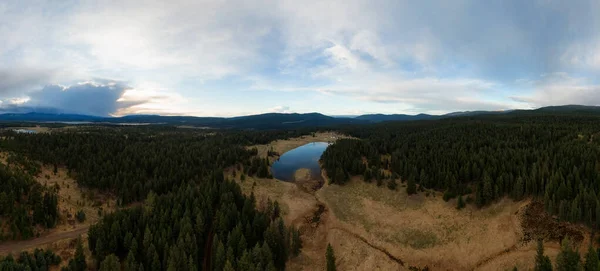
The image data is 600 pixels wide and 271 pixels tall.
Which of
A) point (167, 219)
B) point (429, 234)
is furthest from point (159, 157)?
point (429, 234)

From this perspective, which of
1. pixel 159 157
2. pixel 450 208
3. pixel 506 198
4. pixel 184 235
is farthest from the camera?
pixel 159 157

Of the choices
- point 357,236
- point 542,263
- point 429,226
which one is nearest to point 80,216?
point 357,236

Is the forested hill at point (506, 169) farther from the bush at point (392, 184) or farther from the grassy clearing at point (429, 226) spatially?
the grassy clearing at point (429, 226)

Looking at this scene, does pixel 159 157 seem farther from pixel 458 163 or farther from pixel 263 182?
pixel 458 163

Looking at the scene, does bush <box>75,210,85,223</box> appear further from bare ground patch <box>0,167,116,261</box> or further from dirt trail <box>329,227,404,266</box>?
dirt trail <box>329,227,404,266</box>

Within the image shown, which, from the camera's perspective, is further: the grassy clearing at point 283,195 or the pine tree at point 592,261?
the grassy clearing at point 283,195

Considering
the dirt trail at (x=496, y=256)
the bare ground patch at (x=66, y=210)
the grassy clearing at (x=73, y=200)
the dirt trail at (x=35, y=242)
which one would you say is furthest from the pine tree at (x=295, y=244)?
the grassy clearing at (x=73, y=200)

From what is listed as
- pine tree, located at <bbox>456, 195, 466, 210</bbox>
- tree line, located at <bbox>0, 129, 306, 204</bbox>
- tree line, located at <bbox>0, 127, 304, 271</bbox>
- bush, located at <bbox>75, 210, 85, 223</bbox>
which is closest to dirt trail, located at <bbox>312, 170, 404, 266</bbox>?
tree line, located at <bbox>0, 127, 304, 271</bbox>

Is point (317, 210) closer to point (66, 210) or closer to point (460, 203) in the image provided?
point (460, 203)
